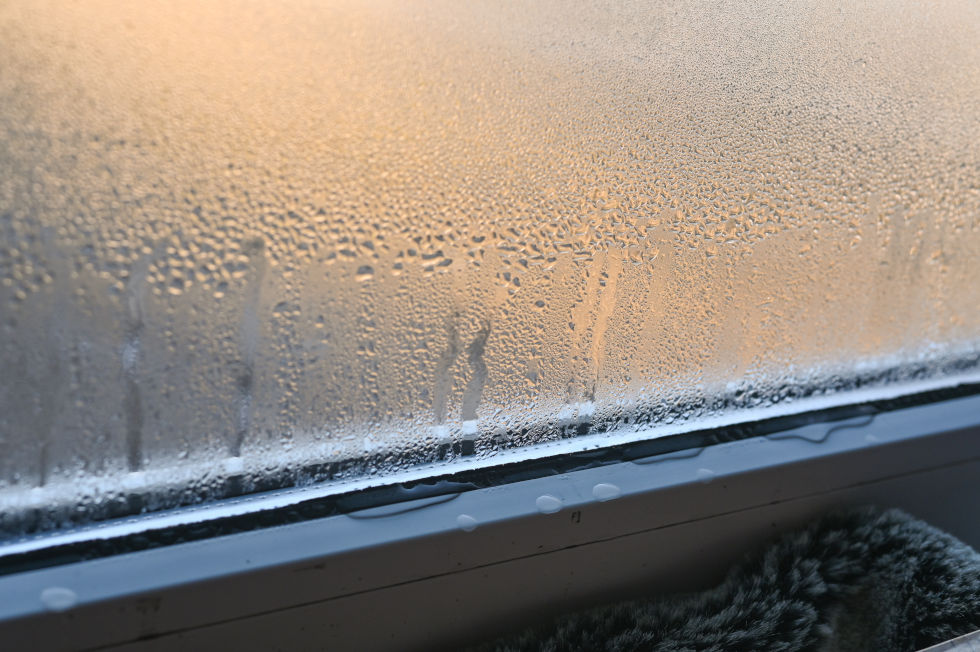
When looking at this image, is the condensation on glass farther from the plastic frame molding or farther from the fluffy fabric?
the fluffy fabric

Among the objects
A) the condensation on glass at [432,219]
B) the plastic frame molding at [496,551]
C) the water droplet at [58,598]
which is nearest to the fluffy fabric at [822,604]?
the plastic frame molding at [496,551]

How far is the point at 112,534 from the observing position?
0.47 meters

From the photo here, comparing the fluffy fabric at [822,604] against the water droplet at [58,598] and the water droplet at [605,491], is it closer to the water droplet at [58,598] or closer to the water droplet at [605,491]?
the water droplet at [605,491]

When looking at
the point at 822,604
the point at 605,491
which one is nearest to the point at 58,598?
the point at 605,491

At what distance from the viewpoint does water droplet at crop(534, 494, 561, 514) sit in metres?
0.57

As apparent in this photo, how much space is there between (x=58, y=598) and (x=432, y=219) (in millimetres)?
368

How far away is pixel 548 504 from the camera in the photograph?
0.58 meters

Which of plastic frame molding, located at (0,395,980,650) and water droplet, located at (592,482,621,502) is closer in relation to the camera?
plastic frame molding, located at (0,395,980,650)

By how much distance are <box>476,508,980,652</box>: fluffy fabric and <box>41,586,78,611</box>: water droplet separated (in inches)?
12.5

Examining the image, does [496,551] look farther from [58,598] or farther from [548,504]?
[58,598]

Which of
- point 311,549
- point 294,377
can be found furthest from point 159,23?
point 311,549

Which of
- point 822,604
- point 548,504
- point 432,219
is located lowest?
point 822,604

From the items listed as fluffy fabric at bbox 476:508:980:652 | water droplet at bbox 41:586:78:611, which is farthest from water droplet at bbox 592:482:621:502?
water droplet at bbox 41:586:78:611

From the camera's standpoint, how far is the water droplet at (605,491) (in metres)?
0.59
